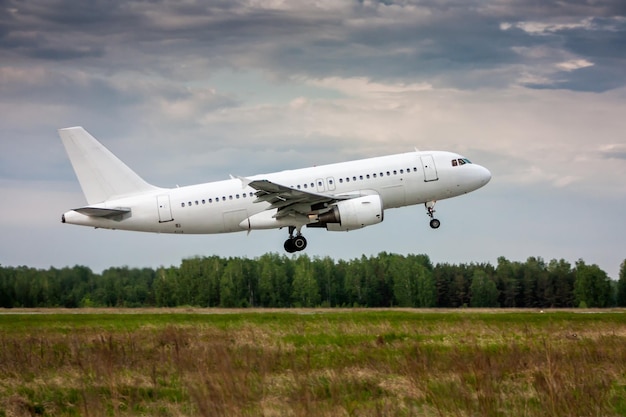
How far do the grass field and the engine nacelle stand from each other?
13.1 m

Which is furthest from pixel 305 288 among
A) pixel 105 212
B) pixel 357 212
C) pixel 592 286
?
pixel 357 212

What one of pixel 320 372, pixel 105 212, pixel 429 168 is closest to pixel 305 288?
pixel 105 212

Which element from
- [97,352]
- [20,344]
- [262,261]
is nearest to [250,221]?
[20,344]

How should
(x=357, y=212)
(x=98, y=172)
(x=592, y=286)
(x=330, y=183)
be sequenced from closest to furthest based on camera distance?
(x=357, y=212) → (x=330, y=183) → (x=98, y=172) → (x=592, y=286)

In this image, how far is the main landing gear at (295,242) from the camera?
45719 millimetres

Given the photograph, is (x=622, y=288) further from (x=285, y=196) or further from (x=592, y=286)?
(x=285, y=196)

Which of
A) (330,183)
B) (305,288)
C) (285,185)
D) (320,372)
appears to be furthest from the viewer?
(305,288)

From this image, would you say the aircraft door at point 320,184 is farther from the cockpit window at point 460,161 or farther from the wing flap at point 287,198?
the cockpit window at point 460,161

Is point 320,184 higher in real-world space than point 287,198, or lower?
higher

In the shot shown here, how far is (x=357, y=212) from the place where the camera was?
42719 millimetres

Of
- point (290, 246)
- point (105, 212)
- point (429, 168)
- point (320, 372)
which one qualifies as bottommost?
point (320, 372)

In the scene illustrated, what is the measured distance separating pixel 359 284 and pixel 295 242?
39.3 metres

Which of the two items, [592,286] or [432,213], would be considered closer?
[432,213]

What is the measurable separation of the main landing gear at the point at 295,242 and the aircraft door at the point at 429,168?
6.85m
